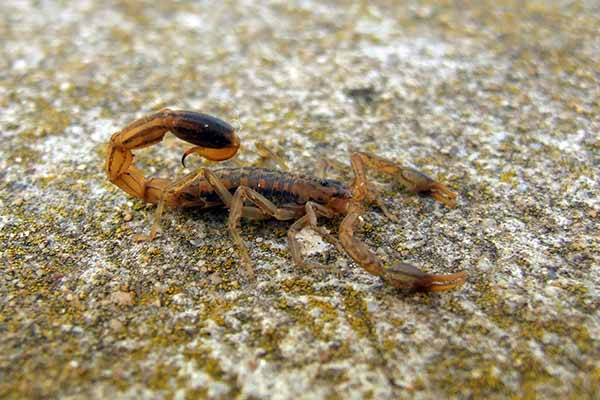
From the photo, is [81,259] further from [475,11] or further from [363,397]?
[475,11]

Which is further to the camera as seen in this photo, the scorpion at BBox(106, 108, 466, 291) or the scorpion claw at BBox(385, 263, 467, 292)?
the scorpion at BBox(106, 108, 466, 291)

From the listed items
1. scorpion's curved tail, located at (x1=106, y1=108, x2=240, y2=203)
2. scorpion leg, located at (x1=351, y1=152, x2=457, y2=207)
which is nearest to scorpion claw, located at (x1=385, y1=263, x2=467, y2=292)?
scorpion leg, located at (x1=351, y1=152, x2=457, y2=207)

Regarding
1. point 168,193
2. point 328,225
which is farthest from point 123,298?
point 328,225

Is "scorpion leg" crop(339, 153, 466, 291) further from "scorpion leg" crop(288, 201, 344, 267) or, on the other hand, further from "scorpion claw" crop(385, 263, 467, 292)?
"scorpion leg" crop(288, 201, 344, 267)

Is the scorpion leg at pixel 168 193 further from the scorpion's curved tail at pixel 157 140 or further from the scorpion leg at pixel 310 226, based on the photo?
the scorpion leg at pixel 310 226

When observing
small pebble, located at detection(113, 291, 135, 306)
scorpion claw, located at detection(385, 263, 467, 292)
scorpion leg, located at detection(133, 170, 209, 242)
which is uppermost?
scorpion claw, located at detection(385, 263, 467, 292)

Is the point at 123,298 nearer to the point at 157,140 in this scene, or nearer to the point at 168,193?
the point at 168,193

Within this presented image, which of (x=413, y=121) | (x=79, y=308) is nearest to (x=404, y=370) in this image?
(x=79, y=308)
